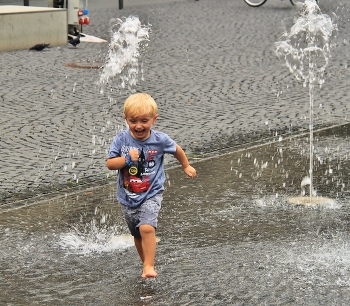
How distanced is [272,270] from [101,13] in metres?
16.3

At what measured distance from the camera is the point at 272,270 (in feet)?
18.5

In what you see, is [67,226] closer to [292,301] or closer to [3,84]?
[292,301]

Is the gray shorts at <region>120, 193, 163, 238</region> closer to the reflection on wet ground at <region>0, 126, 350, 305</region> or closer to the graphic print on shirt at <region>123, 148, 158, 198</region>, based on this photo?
the graphic print on shirt at <region>123, 148, 158, 198</region>

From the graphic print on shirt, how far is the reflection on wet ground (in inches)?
21.3

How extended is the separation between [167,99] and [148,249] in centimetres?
656

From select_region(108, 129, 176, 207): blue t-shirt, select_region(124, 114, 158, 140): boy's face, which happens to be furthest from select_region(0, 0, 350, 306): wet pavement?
select_region(124, 114, 158, 140): boy's face

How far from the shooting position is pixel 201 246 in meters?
6.14

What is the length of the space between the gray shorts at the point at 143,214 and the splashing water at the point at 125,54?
6.83 meters

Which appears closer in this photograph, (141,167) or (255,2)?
(141,167)

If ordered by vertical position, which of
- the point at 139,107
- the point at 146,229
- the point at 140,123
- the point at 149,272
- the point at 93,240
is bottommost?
the point at 93,240

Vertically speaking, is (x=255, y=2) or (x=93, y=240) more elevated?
(x=255, y=2)

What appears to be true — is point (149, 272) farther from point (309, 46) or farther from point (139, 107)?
point (309, 46)

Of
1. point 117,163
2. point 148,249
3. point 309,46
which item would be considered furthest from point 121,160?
point 309,46

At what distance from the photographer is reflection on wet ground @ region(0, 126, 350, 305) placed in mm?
5242
